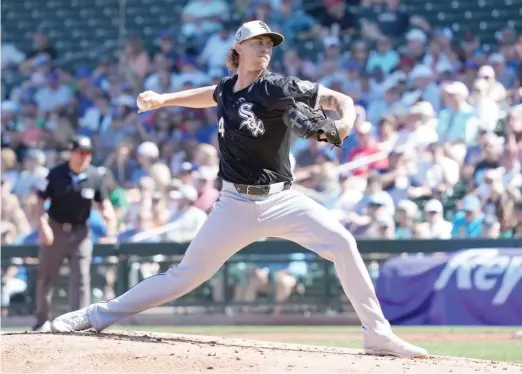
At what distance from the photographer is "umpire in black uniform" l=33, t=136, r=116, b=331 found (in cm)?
1232

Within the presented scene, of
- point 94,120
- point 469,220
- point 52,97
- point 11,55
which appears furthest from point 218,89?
point 11,55

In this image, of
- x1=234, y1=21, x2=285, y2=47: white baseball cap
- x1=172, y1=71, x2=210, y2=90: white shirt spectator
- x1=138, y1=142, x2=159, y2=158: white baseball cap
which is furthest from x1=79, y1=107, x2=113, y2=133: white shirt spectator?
x1=234, y1=21, x2=285, y2=47: white baseball cap

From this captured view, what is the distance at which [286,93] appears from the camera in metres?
7.25

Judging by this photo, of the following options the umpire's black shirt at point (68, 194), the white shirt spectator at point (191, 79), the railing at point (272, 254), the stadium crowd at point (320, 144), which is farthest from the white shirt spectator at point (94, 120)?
the umpire's black shirt at point (68, 194)

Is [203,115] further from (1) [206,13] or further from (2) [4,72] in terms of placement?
(2) [4,72]

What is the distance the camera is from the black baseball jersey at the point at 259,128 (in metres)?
7.30

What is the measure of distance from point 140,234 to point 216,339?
7367 mm

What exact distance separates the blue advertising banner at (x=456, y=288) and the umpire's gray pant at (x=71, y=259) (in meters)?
3.39

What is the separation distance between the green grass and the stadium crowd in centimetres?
145

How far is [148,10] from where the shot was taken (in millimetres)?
22172

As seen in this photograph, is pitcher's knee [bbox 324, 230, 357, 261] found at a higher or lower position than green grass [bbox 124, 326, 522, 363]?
higher

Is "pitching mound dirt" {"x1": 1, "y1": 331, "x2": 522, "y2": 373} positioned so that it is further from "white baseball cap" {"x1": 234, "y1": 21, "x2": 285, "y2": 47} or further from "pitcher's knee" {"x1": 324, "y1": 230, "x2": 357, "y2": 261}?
"white baseball cap" {"x1": 234, "y1": 21, "x2": 285, "y2": 47}

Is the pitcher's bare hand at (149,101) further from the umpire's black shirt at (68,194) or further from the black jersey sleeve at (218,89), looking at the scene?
the umpire's black shirt at (68,194)

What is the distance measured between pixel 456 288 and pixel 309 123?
6.60 metres
